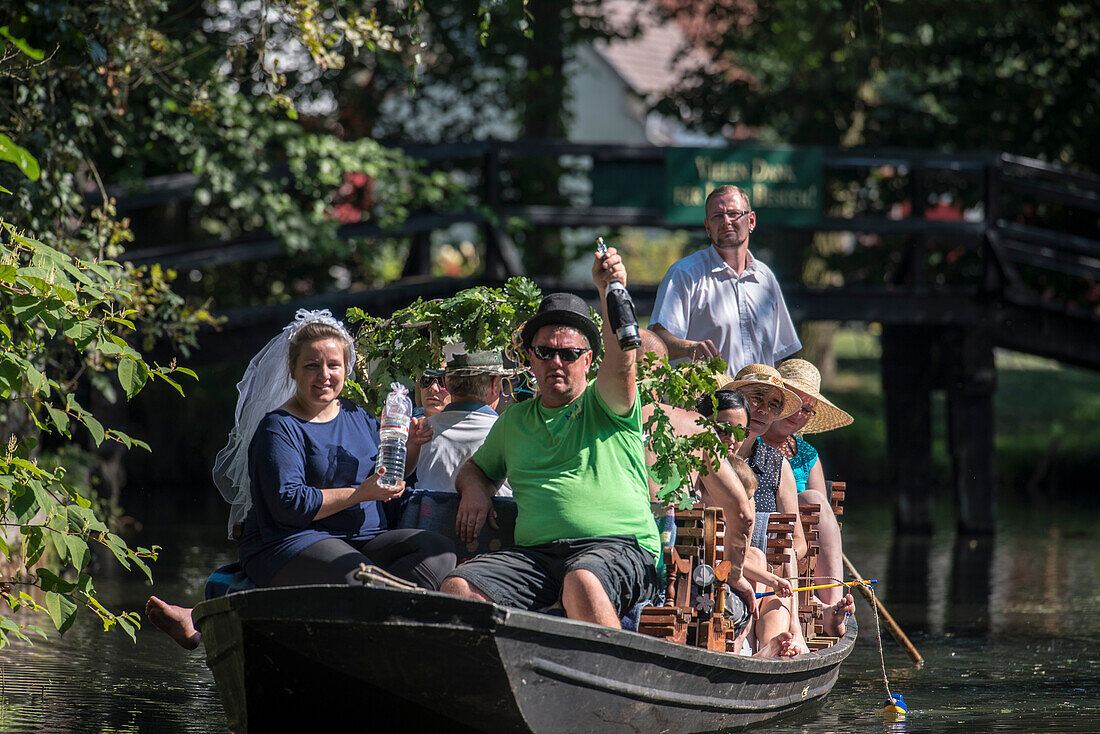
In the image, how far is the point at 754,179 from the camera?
13883mm

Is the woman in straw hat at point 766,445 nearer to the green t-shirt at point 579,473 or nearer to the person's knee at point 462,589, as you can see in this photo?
the green t-shirt at point 579,473

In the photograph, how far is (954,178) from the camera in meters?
17.7

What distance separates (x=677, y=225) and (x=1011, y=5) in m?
6.49

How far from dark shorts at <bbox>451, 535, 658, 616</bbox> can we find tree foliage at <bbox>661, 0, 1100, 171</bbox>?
11862 mm

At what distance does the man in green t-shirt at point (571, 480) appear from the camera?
591 centimetres

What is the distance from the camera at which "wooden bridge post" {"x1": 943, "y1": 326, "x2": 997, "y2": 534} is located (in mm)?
14375

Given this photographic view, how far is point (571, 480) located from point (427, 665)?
3.26ft

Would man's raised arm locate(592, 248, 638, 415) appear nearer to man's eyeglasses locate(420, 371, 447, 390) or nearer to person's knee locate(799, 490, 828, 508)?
man's eyeglasses locate(420, 371, 447, 390)

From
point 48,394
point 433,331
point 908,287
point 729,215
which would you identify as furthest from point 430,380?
point 908,287

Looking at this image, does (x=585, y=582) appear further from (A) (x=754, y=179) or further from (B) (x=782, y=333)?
(A) (x=754, y=179)

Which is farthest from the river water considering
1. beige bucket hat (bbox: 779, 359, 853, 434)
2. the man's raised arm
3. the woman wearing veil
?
the man's raised arm

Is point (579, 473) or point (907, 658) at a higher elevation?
point (579, 473)

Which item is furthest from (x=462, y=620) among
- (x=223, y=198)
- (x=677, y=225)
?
(x=677, y=225)

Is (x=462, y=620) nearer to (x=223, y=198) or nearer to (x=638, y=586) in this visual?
(x=638, y=586)
